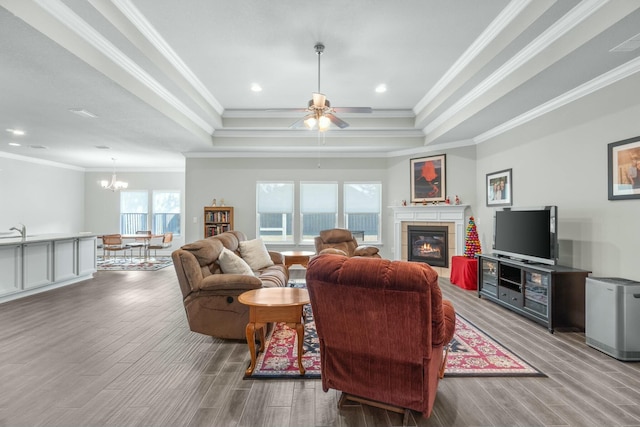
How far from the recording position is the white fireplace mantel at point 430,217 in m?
6.30

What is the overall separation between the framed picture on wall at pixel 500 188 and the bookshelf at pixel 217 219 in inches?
216

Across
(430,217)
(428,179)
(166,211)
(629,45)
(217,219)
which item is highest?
(629,45)

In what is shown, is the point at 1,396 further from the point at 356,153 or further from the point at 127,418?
the point at 356,153

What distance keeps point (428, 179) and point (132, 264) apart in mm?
7726

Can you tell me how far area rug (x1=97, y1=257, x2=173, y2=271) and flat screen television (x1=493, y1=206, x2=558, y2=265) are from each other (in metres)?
7.35

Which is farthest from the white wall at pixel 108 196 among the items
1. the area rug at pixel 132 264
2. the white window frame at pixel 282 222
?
the white window frame at pixel 282 222

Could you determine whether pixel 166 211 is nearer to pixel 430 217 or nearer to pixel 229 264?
pixel 229 264

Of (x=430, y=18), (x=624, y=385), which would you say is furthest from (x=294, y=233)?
(x=624, y=385)

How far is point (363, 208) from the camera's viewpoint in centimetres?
770

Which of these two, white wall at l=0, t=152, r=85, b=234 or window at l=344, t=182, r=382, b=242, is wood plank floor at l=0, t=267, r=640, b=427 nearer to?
window at l=344, t=182, r=382, b=242

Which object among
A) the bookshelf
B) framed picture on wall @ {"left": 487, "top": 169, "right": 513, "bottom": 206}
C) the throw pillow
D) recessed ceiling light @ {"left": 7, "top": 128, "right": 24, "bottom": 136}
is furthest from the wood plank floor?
recessed ceiling light @ {"left": 7, "top": 128, "right": 24, "bottom": 136}

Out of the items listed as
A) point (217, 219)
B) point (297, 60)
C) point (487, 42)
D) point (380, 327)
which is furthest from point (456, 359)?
point (217, 219)

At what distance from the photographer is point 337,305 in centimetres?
193

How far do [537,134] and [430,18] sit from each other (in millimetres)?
2546
